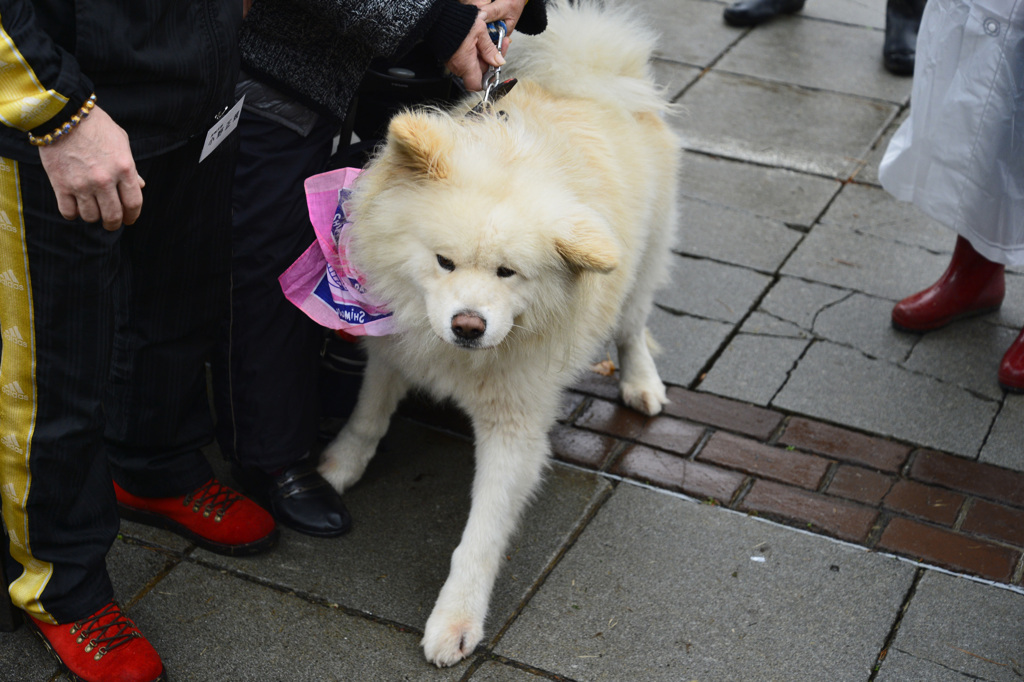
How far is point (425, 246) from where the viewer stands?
7.82 feet

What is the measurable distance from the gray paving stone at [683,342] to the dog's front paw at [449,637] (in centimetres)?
154

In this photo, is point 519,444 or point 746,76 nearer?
point 519,444

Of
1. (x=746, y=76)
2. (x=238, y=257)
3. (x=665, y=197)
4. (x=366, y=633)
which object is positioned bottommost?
(x=746, y=76)

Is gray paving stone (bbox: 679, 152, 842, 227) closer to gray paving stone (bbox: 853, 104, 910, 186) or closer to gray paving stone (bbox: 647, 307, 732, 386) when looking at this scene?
gray paving stone (bbox: 853, 104, 910, 186)

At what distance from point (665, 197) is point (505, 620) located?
5.05ft

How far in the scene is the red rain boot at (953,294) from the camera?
3.99 meters

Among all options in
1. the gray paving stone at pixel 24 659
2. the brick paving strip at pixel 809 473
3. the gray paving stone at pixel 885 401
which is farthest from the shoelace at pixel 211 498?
the gray paving stone at pixel 885 401

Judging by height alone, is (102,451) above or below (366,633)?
above

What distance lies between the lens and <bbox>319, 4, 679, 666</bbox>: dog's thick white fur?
7.66 feet

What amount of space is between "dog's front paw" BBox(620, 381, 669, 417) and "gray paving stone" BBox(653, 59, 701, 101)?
9.11 ft

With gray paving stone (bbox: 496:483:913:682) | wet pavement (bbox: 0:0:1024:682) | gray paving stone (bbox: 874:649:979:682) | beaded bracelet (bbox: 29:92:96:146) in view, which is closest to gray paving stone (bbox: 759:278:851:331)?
wet pavement (bbox: 0:0:1024:682)

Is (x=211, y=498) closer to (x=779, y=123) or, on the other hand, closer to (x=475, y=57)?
(x=475, y=57)

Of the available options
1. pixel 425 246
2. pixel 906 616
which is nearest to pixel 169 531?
pixel 425 246

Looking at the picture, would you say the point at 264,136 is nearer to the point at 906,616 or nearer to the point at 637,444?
the point at 637,444
